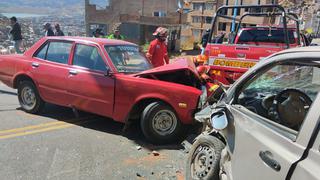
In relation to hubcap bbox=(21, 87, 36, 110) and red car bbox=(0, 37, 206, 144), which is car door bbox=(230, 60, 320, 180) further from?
hubcap bbox=(21, 87, 36, 110)

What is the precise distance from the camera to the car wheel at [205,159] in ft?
12.0

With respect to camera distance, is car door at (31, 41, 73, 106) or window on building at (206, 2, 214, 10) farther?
window on building at (206, 2, 214, 10)

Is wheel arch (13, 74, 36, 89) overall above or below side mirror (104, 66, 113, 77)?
below

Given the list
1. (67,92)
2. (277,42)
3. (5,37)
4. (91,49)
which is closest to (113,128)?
(67,92)

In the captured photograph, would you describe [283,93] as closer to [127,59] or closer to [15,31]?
[127,59]

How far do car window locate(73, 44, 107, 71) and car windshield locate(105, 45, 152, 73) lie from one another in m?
0.19

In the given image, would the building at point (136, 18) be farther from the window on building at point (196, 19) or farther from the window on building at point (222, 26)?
the window on building at point (222, 26)

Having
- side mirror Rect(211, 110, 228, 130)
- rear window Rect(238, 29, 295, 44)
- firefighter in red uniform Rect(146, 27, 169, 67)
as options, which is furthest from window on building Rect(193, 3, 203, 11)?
side mirror Rect(211, 110, 228, 130)

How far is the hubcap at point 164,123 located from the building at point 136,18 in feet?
74.6

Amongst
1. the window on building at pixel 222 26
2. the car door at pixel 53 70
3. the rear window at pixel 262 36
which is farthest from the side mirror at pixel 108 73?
the window on building at pixel 222 26

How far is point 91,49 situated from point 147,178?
2.74 m

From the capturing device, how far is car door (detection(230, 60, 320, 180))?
238 centimetres

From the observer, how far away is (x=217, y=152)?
12.0 ft

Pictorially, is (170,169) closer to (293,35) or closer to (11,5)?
(293,35)
